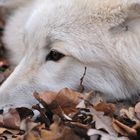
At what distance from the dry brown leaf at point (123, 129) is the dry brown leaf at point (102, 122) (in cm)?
3

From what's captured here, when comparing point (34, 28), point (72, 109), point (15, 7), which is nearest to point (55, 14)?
point (34, 28)

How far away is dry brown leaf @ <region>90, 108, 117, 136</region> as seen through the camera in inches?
115

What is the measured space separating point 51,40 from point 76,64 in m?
0.26

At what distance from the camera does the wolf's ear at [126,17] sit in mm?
3436

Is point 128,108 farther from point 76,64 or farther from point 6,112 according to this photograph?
point 6,112

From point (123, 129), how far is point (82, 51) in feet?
2.68

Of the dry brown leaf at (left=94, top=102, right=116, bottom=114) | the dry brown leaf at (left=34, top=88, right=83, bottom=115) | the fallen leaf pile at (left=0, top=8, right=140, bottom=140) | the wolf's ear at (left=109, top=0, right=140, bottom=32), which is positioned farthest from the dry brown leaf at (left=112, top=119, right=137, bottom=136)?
the wolf's ear at (left=109, top=0, right=140, bottom=32)

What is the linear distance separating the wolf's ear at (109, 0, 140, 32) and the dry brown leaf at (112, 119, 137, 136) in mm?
811

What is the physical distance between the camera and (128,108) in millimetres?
3443

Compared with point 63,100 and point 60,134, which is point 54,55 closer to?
point 63,100

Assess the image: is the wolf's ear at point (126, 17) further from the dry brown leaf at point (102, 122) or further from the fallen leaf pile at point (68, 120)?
the dry brown leaf at point (102, 122)

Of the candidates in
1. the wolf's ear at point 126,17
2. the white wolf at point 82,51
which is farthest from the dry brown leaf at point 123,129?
the wolf's ear at point 126,17

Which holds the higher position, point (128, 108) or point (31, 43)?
point (31, 43)

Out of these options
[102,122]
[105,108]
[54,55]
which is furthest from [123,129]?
[54,55]
